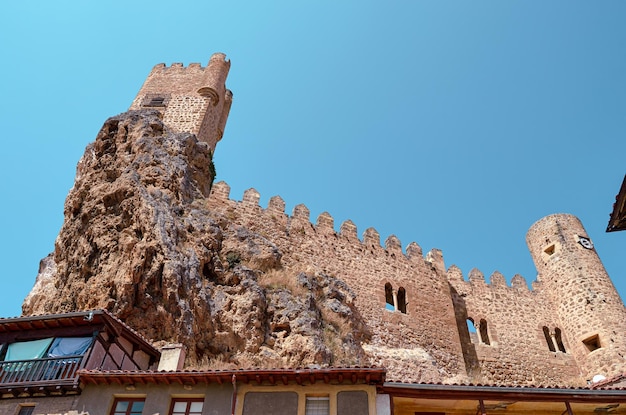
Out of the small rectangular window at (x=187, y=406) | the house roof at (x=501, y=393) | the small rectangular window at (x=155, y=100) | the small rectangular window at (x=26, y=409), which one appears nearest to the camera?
the house roof at (x=501, y=393)

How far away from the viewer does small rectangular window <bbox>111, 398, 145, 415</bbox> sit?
1175cm

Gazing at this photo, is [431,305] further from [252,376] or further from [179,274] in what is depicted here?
[252,376]

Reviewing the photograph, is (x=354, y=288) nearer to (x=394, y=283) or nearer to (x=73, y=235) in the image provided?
(x=394, y=283)

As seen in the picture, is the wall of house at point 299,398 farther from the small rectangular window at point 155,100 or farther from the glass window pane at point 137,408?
the small rectangular window at point 155,100

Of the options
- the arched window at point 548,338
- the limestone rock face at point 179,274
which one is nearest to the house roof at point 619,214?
the limestone rock face at point 179,274

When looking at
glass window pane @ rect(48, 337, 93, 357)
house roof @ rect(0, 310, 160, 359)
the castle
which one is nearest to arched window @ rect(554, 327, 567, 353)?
the castle

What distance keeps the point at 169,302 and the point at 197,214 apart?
15.7ft

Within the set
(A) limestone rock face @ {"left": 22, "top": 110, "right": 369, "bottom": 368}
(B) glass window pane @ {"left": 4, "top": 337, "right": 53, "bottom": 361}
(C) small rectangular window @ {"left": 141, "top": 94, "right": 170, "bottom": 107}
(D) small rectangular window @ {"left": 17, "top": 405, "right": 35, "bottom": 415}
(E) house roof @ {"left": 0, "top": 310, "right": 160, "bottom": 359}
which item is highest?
(C) small rectangular window @ {"left": 141, "top": 94, "right": 170, "bottom": 107}

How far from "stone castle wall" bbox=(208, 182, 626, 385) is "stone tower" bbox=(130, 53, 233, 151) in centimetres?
503

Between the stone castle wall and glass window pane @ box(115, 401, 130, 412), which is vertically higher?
the stone castle wall

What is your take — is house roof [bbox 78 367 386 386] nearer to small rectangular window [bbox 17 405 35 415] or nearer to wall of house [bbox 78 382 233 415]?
wall of house [bbox 78 382 233 415]

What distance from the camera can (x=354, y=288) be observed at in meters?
23.2

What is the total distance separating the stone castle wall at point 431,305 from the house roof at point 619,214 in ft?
32.8

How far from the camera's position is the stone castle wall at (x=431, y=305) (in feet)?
74.4
